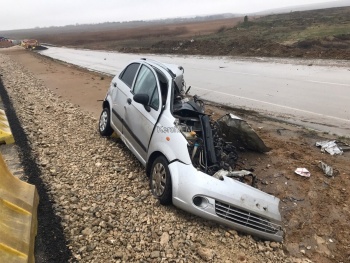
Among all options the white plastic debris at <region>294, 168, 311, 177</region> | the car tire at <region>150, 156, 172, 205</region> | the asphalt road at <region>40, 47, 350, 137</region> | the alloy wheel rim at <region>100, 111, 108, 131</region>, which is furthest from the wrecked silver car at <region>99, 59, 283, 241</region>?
the asphalt road at <region>40, 47, 350, 137</region>

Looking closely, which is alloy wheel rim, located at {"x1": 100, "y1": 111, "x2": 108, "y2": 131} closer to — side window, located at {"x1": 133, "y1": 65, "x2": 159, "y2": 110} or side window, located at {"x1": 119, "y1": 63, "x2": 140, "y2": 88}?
side window, located at {"x1": 119, "y1": 63, "x2": 140, "y2": 88}

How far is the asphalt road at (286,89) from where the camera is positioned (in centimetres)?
966

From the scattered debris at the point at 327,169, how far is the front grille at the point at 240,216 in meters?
2.48

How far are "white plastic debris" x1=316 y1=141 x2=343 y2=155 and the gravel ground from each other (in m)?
3.65

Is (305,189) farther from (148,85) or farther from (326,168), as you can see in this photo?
(148,85)

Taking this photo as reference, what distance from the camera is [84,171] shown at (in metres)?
5.89

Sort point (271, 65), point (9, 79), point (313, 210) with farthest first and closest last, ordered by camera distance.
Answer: point (271, 65) < point (9, 79) < point (313, 210)

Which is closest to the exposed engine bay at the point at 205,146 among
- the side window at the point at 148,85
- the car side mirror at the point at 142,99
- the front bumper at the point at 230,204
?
the front bumper at the point at 230,204

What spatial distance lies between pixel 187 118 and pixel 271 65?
1534 cm

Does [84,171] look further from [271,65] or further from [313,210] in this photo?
[271,65]

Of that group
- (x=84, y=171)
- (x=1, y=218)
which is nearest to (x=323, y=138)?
(x=84, y=171)

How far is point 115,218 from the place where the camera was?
459 cm

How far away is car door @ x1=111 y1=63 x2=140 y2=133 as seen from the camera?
252 inches

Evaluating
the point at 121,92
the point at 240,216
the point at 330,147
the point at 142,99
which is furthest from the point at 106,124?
the point at 330,147
